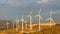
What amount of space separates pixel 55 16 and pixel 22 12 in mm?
888

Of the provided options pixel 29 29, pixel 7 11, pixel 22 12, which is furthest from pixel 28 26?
pixel 7 11

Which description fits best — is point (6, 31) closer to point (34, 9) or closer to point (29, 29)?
point (29, 29)

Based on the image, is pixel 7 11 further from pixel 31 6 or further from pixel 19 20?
pixel 31 6

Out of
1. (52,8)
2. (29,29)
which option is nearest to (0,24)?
(29,29)

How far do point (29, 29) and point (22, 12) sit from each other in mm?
498

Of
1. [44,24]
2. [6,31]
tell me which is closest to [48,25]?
[44,24]

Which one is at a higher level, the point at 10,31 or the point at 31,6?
the point at 31,6

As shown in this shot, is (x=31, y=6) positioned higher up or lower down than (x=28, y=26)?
higher up

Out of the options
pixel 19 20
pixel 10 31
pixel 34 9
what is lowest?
pixel 10 31

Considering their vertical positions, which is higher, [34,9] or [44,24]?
[34,9]

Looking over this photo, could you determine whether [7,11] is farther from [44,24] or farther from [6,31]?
[44,24]

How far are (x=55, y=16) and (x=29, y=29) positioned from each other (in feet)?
2.51

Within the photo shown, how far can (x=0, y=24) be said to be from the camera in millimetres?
4281

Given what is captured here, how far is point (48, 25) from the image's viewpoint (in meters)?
4.16
